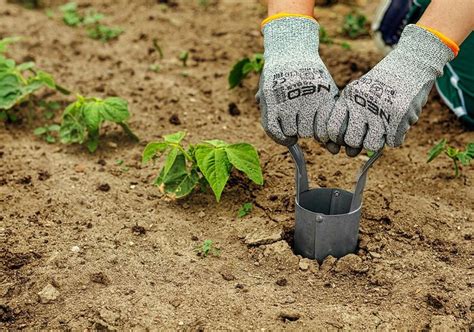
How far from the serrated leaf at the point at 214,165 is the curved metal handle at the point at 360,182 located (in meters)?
0.39

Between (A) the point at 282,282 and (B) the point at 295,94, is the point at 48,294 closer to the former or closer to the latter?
(A) the point at 282,282

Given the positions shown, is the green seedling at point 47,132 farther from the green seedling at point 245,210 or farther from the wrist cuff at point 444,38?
Answer: the wrist cuff at point 444,38

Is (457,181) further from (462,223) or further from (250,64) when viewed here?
(250,64)

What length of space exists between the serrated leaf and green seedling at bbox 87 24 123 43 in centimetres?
154

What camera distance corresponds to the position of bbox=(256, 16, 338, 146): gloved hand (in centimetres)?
184

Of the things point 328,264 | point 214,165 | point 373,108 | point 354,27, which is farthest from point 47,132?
point 354,27

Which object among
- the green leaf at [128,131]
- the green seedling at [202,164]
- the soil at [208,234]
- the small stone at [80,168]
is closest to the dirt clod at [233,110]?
the soil at [208,234]

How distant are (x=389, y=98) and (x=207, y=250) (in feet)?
2.26

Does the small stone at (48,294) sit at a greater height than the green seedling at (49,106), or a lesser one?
lesser

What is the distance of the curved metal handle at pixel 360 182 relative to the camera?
1867 mm

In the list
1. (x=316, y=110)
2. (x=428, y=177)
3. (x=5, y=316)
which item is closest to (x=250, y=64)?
(x=428, y=177)

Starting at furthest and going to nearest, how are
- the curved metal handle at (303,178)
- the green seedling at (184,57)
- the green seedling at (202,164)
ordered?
the green seedling at (184,57), the green seedling at (202,164), the curved metal handle at (303,178)

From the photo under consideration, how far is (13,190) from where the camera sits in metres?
2.34

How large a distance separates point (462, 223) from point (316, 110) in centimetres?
68
